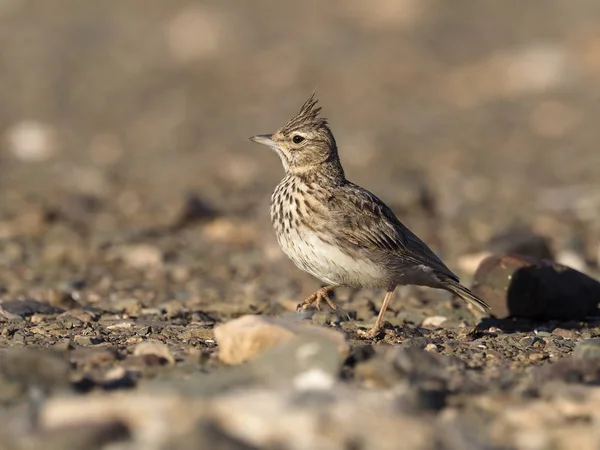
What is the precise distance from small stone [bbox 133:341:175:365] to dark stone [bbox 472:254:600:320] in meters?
2.79

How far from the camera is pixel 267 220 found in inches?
454

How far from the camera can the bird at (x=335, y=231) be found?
21.8 ft

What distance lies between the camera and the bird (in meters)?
6.66

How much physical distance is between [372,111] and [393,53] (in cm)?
331

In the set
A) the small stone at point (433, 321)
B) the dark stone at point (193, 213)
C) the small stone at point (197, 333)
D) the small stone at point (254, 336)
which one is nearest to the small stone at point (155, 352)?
the small stone at point (254, 336)

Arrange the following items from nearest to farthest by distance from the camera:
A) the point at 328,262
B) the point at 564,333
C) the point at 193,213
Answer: the point at 328,262 → the point at 564,333 → the point at 193,213

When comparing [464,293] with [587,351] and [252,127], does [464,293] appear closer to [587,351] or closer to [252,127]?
[587,351]

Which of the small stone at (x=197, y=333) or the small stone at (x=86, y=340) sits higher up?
the small stone at (x=197, y=333)

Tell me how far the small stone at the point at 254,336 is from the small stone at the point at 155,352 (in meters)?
0.25

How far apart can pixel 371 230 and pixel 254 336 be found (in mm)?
1883

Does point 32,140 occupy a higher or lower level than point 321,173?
lower

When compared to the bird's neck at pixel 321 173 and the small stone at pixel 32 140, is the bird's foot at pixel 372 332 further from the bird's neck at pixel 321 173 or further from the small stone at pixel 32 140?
the small stone at pixel 32 140

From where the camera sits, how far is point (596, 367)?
503 cm

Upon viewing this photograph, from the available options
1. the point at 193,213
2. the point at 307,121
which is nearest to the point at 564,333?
the point at 307,121
